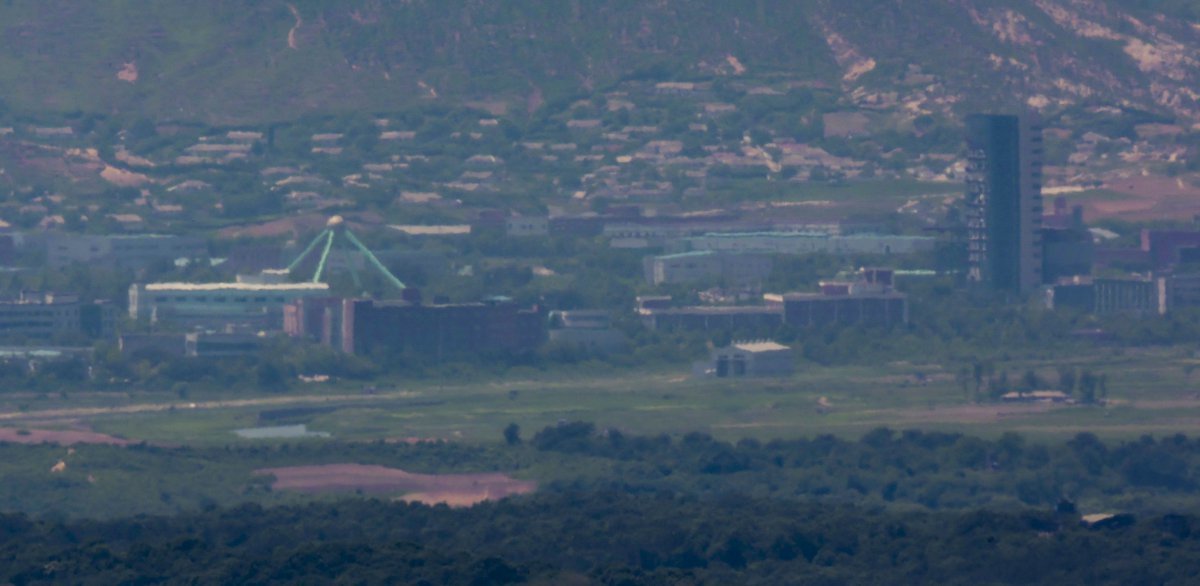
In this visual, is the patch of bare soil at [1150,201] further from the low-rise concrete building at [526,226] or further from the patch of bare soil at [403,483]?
the patch of bare soil at [403,483]

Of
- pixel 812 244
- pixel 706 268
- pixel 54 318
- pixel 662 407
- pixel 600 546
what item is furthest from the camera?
pixel 812 244

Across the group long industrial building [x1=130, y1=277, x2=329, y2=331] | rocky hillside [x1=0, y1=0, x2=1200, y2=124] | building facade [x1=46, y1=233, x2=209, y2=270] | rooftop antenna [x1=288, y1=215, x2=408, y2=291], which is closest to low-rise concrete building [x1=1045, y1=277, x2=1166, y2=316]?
rooftop antenna [x1=288, y1=215, x2=408, y2=291]

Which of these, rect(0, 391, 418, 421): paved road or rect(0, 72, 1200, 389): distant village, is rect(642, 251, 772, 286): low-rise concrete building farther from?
rect(0, 391, 418, 421): paved road

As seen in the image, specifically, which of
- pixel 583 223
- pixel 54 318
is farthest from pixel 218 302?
pixel 583 223

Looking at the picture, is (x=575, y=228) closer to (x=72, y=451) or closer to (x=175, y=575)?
(x=72, y=451)

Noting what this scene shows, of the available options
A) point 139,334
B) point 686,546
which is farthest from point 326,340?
point 686,546

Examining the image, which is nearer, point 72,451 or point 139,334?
point 72,451

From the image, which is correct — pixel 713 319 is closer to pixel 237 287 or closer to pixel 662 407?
pixel 237 287
